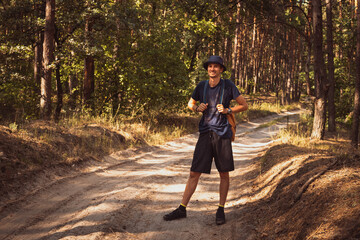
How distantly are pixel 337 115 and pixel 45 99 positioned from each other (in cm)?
1660

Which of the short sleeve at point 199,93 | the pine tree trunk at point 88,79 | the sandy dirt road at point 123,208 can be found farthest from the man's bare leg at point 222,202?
the pine tree trunk at point 88,79

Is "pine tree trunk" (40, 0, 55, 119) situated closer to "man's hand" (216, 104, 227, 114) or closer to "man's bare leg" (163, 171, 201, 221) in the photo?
"man's bare leg" (163, 171, 201, 221)

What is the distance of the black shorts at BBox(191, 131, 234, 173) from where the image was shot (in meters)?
4.23

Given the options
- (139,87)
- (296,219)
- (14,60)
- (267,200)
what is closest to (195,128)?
(139,87)

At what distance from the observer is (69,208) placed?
451 cm

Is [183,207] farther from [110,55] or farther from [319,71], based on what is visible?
[110,55]

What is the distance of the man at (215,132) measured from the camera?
423 centimetres

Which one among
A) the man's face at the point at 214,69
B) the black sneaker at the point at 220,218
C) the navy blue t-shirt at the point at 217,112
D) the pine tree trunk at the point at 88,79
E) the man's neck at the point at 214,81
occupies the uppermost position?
the pine tree trunk at the point at 88,79

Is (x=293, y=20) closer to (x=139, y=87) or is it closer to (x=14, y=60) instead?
(x=139, y=87)

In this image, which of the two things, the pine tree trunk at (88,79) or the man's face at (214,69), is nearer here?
the man's face at (214,69)

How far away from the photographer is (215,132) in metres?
4.25

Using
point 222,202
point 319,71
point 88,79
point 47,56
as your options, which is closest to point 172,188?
point 222,202

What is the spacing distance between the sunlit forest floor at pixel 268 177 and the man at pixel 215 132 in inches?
31.3

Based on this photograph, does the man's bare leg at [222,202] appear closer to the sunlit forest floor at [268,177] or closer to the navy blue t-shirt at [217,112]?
the sunlit forest floor at [268,177]
